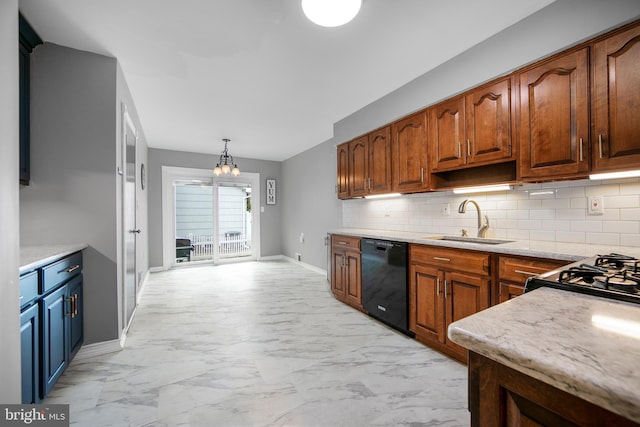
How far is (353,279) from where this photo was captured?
130 inches

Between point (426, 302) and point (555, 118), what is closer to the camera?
point (555, 118)

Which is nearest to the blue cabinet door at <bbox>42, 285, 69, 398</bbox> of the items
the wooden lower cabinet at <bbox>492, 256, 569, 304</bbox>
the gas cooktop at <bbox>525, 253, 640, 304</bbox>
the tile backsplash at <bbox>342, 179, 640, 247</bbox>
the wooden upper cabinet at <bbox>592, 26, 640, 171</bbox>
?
the gas cooktop at <bbox>525, 253, 640, 304</bbox>

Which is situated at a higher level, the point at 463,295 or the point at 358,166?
the point at 358,166

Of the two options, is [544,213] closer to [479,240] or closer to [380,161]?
[479,240]

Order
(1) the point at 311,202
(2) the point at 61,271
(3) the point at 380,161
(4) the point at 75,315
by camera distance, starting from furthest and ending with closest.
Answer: (1) the point at 311,202, (3) the point at 380,161, (4) the point at 75,315, (2) the point at 61,271

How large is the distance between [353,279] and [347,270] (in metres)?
0.15

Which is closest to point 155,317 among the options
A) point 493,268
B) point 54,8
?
point 54,8

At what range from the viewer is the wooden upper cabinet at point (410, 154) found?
8.79ft

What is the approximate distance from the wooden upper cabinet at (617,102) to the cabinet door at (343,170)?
2516mm

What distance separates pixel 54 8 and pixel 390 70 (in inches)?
102

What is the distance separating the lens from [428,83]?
8.82 ft

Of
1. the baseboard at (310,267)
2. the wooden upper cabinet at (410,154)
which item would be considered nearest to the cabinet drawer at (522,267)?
the wooden upper cabinet at (410,154)

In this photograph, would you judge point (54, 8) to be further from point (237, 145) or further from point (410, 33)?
point (237, 145)

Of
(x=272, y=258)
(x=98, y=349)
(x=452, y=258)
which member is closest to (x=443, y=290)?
(x=452, y=258)
